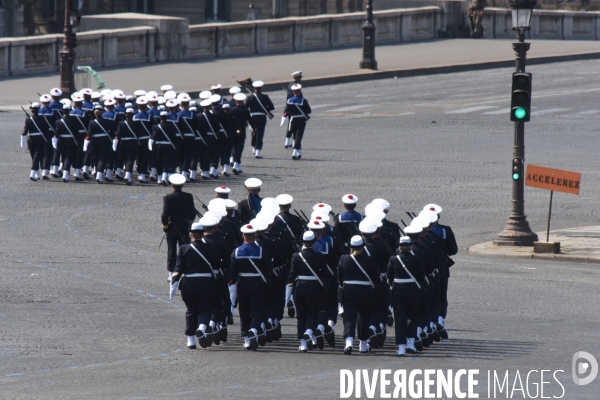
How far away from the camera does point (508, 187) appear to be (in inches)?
1051

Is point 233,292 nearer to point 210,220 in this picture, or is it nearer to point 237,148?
point 210,220

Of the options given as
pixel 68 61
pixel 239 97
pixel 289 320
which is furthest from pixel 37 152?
pixel 289 320

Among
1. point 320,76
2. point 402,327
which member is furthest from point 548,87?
point 402,327

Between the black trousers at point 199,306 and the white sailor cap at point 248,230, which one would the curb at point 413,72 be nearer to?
the white sailor cap at point 248,230

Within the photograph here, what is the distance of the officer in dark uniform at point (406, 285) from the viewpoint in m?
14.2

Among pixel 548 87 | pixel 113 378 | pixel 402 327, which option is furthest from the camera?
pixel 548 87

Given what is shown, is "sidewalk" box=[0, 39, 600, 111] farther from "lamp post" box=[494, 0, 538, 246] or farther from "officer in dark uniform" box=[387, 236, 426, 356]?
"officer in dark uniform" box=[387, 236, 426, 356]

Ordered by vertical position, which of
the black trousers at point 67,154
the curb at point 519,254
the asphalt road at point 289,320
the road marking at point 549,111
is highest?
the road marking at point 549,111

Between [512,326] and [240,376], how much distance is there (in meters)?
Answer: 4.13

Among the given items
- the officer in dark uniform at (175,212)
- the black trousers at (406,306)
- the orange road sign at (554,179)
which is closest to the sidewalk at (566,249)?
the orange road sign at (554,179)

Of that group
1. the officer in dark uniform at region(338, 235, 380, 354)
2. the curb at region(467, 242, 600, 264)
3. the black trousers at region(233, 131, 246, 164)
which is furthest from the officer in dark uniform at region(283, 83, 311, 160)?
the officer in dark uniform at region(338, 235, 380, 354)

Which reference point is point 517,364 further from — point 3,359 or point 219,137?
point 219,137

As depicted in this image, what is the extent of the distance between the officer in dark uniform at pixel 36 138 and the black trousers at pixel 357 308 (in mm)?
13830

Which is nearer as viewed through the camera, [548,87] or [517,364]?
[517,364]
